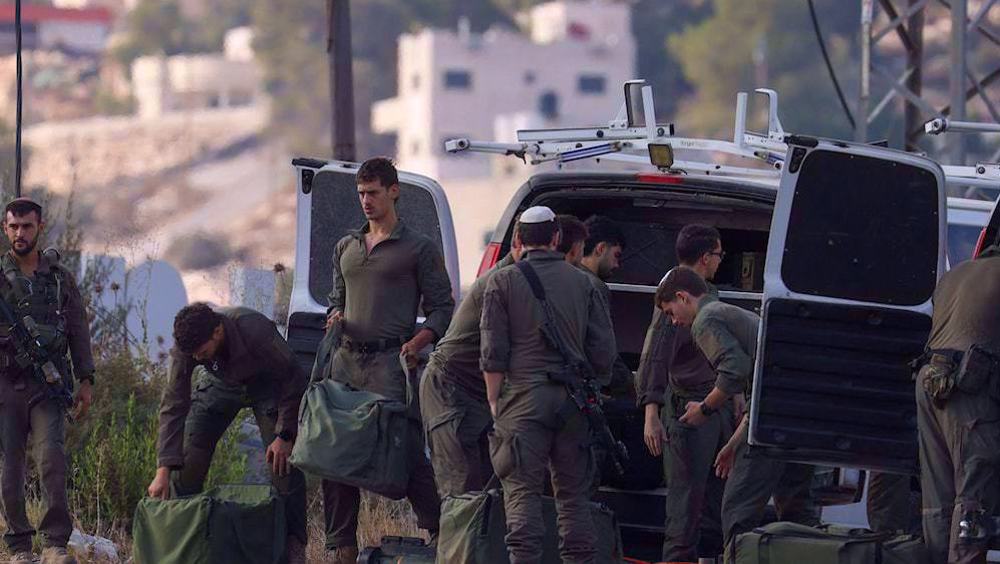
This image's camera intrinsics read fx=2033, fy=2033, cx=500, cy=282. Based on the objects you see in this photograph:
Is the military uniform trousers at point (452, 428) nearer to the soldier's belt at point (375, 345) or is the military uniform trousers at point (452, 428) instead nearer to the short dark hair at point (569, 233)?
the soldier's belt at point (375, 345)

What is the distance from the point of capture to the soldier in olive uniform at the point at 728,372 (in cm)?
880

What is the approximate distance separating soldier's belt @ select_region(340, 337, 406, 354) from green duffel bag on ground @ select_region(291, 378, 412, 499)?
0.31m

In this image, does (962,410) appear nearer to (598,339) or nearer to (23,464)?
(598,339)

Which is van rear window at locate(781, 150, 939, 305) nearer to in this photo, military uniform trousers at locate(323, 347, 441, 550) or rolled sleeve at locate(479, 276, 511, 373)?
rolled sleeve at locate(479, 276, 511, 373)

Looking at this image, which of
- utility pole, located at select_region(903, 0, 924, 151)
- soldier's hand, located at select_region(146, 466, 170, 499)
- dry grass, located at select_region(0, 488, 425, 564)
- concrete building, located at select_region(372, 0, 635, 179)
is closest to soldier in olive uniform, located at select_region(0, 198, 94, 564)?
dry grass, located at select_region(0, 488, 425, 564)

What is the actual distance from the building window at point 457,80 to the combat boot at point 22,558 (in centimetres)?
13629

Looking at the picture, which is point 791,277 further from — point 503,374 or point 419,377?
point 419,377

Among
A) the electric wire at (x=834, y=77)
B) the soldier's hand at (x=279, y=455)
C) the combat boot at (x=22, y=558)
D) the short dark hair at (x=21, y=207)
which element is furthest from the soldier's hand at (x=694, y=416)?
the electric wire at (x=834, y=77)

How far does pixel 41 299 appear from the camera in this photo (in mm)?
9703

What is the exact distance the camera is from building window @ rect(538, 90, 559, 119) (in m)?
150

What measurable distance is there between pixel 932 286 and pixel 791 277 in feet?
1.96

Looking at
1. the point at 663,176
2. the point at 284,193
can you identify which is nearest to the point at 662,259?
the point at 663,176

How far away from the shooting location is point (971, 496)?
796 cm

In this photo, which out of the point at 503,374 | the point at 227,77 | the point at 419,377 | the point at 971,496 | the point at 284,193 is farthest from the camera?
the point at 227,77
